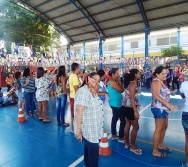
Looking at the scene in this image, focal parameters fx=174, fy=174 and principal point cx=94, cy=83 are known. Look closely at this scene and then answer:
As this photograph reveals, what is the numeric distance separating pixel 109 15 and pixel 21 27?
9.94 m

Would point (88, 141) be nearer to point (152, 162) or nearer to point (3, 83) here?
point (152, 162)

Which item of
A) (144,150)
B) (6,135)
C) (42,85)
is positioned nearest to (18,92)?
(42,85)

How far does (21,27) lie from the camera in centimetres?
1850

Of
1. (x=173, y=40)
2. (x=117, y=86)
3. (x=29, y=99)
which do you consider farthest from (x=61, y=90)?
(x=173, y=40)

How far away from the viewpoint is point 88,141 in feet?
6.35

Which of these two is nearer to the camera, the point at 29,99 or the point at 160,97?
the point at 160,97

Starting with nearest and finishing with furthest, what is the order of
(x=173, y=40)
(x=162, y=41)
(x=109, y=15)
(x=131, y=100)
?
1. (x=131, y=100)
2. (x=109, y=15)
3. (x=173, y=40)
4. (x=162, y=41)

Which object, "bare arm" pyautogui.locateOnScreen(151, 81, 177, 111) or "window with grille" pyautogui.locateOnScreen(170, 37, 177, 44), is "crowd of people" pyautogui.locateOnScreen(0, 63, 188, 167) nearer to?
"bare arm" pyautogui.locateOnScreen(151, 81, 177, 111)

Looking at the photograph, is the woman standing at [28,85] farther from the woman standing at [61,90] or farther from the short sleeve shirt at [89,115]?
the short sleeve shirt at [89,115]

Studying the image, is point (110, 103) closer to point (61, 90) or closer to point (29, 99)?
point (61, 90)

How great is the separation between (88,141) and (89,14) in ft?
47.6

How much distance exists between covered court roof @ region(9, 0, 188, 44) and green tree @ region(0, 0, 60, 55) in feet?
6.98

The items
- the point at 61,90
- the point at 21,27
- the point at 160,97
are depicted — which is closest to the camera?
the point at 160,97

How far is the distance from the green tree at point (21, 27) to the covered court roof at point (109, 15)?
83.8 inches
